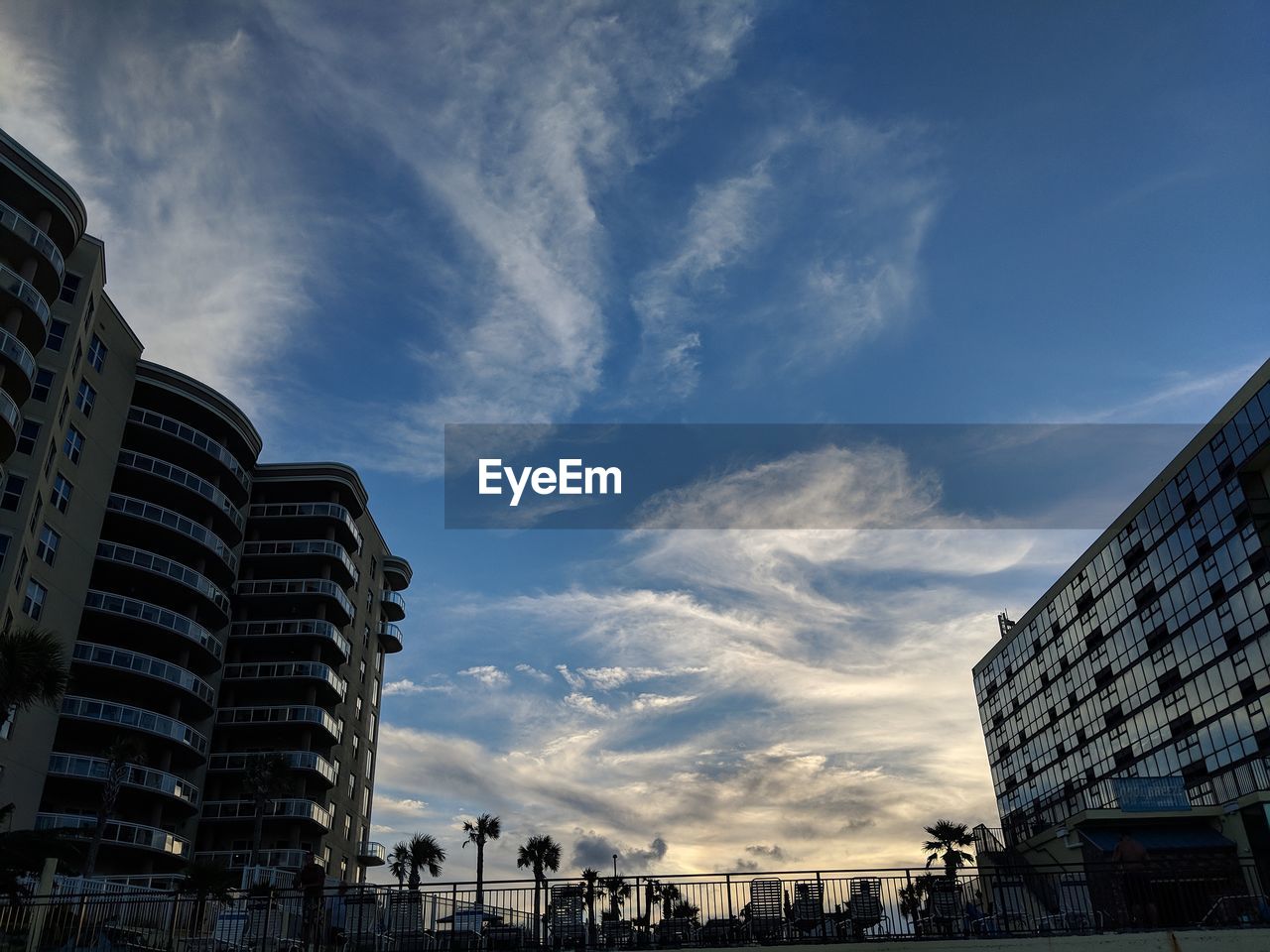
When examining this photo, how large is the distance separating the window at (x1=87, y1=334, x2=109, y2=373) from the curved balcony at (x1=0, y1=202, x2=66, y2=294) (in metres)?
7.15

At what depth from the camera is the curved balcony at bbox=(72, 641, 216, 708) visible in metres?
54.5

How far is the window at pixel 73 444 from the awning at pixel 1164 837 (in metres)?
56.7

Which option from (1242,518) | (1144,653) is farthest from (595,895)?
(1144,653)

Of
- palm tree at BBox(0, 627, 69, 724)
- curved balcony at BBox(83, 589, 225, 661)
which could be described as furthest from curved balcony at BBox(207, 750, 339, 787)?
palm tree at BBox(0, 627, 69, 724)

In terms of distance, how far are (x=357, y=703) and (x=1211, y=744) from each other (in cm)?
6454

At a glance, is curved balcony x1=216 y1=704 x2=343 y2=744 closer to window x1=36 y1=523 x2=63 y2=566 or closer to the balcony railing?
window x1=36 y1=523 x2=63 y2=566

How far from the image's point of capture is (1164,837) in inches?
1753

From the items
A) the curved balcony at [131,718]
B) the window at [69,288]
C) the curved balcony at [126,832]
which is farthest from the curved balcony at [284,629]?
the window at [69,288]

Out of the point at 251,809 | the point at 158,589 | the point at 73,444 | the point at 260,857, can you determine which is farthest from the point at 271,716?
the point at 73,444

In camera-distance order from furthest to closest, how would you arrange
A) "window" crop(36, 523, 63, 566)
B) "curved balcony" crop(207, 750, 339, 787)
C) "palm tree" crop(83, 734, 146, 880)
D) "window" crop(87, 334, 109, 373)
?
"curved balcony" crop(207, 750, 339, 787), "window" crop(87, 334, 109, 373), "window" crop(36, 523, 63, 566), "palm tree" crop(83, 734, 146, 880)

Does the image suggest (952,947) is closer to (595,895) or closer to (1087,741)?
(595,895)

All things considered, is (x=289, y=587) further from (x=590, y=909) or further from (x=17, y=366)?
(x=590, y=909)

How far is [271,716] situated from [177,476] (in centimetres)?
1859

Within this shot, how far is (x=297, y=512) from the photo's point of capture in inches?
3000
